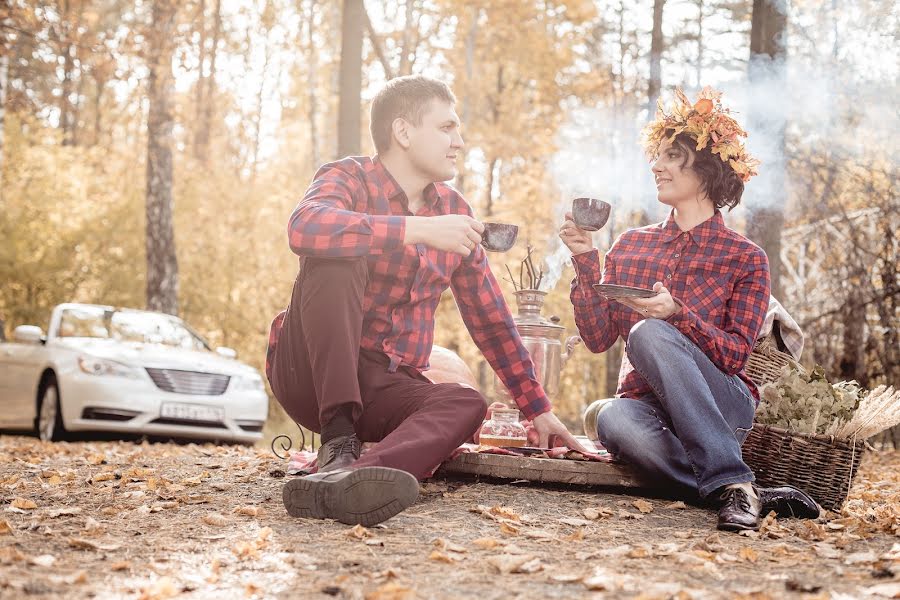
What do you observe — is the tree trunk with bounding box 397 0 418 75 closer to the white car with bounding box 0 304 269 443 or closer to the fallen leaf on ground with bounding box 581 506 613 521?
the white car with bounding box 0 304 269 443

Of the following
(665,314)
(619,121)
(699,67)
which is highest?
(699,67)

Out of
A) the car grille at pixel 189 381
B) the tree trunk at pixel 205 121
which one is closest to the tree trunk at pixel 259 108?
the tree trunk at pixel 205 121

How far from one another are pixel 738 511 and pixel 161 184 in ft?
36.3

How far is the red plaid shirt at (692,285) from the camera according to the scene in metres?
Result: 3.85

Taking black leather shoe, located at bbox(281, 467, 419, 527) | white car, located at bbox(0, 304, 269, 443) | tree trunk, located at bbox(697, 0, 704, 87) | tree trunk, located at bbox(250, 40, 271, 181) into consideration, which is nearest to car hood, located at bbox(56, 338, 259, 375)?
white car, located at bbox(0, 304, 269, 443)

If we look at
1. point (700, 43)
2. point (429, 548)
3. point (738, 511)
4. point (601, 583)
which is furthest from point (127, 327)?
point (700, 43)

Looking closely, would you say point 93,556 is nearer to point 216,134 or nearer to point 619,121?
point 619,121

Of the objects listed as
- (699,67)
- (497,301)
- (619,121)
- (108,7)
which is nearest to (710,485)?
(497,301)

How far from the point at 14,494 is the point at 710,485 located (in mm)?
2699

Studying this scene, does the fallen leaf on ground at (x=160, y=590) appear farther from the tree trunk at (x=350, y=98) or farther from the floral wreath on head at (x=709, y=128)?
the tree trunk at (x=350, y=98)

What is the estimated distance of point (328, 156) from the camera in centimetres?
2531

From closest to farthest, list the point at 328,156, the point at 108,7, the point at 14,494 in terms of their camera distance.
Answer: the point at 14,494 < the point at 328,156 < the point at 108,7

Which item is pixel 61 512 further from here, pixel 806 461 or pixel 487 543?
pixel 806 461

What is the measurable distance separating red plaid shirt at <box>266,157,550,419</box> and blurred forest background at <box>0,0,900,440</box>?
1.02 meters
